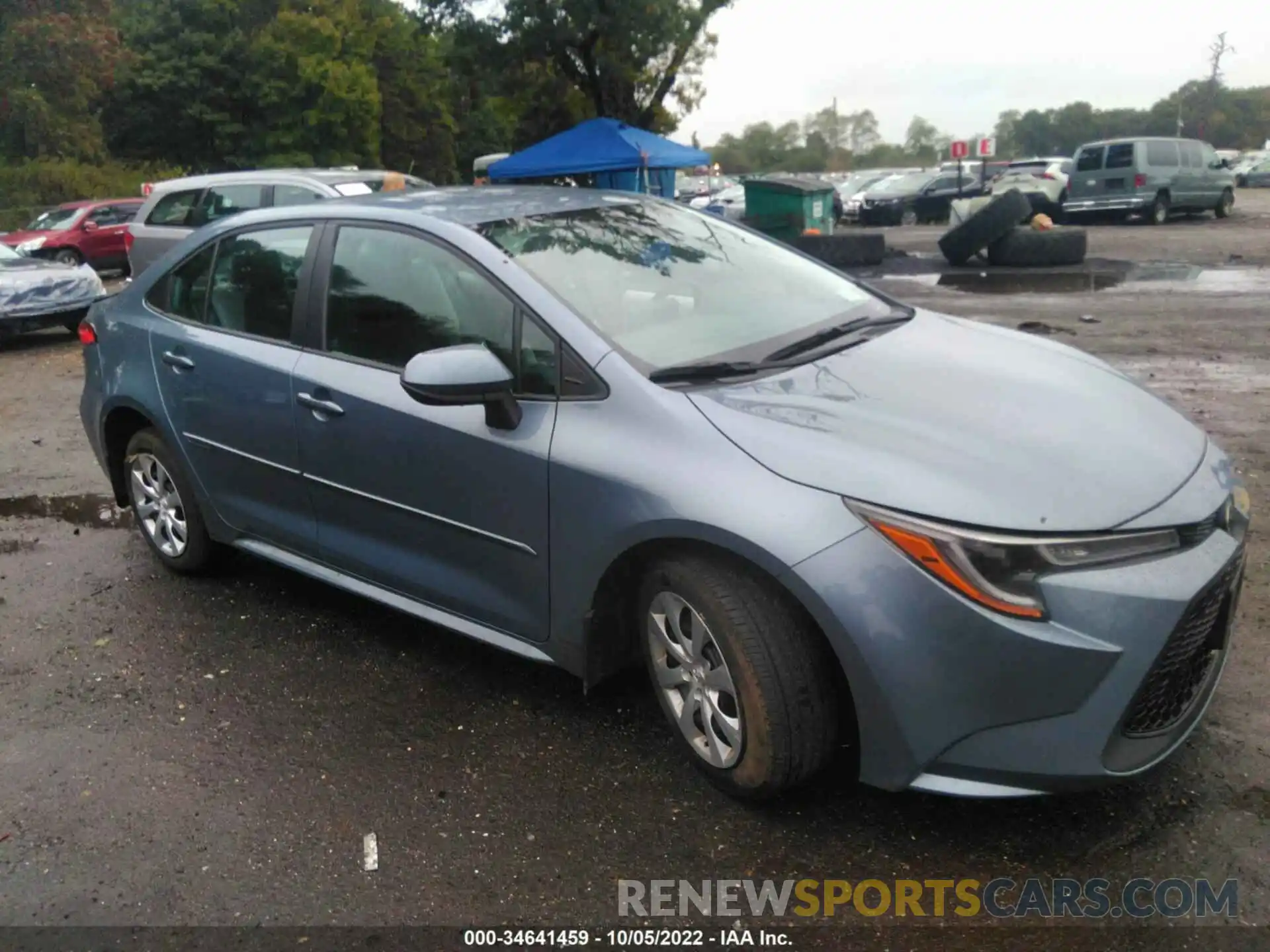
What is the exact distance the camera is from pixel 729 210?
28.1 m

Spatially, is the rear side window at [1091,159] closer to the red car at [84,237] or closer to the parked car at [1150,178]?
the parked car at [1150,178]

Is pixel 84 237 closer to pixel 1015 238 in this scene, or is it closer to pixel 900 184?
pixel 1015 238

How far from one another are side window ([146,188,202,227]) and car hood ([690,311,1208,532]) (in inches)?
426

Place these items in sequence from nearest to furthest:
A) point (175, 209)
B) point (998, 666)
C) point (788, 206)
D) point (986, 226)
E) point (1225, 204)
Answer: point (998, 666)
point (175, 209)
point (986, 226)
point (788, 206)
point (1225, 204)

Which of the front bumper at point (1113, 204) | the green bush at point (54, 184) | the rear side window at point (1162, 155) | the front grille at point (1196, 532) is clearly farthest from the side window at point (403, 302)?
the green bush at point (54, 184)

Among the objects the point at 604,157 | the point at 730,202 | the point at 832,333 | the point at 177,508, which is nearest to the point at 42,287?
the point at 604,157

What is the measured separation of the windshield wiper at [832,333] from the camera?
3.36 meters

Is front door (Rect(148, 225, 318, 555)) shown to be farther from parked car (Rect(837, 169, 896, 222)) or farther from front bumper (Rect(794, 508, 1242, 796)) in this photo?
parked car (Rect(837, 169, 896, 222))

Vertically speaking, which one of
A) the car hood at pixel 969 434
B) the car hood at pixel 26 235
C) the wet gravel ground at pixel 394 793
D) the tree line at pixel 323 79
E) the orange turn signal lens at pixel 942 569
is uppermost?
the tree line at pixel 323 79

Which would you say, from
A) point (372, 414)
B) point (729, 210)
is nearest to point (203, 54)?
point (729, 210)

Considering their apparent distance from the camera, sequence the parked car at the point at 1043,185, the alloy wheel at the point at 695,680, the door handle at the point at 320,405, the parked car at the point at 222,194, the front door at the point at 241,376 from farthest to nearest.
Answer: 1. the parked car at the point at 1043,185
2. the parked car at the point at 222,194
3. the front door at the point at 241,376
4. the door handle at the point at 320,405
5. the alloy wheel at the point at 695,680

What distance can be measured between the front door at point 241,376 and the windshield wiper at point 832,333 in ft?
5.72

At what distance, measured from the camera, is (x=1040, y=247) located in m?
15.6

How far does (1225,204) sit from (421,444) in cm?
2580
